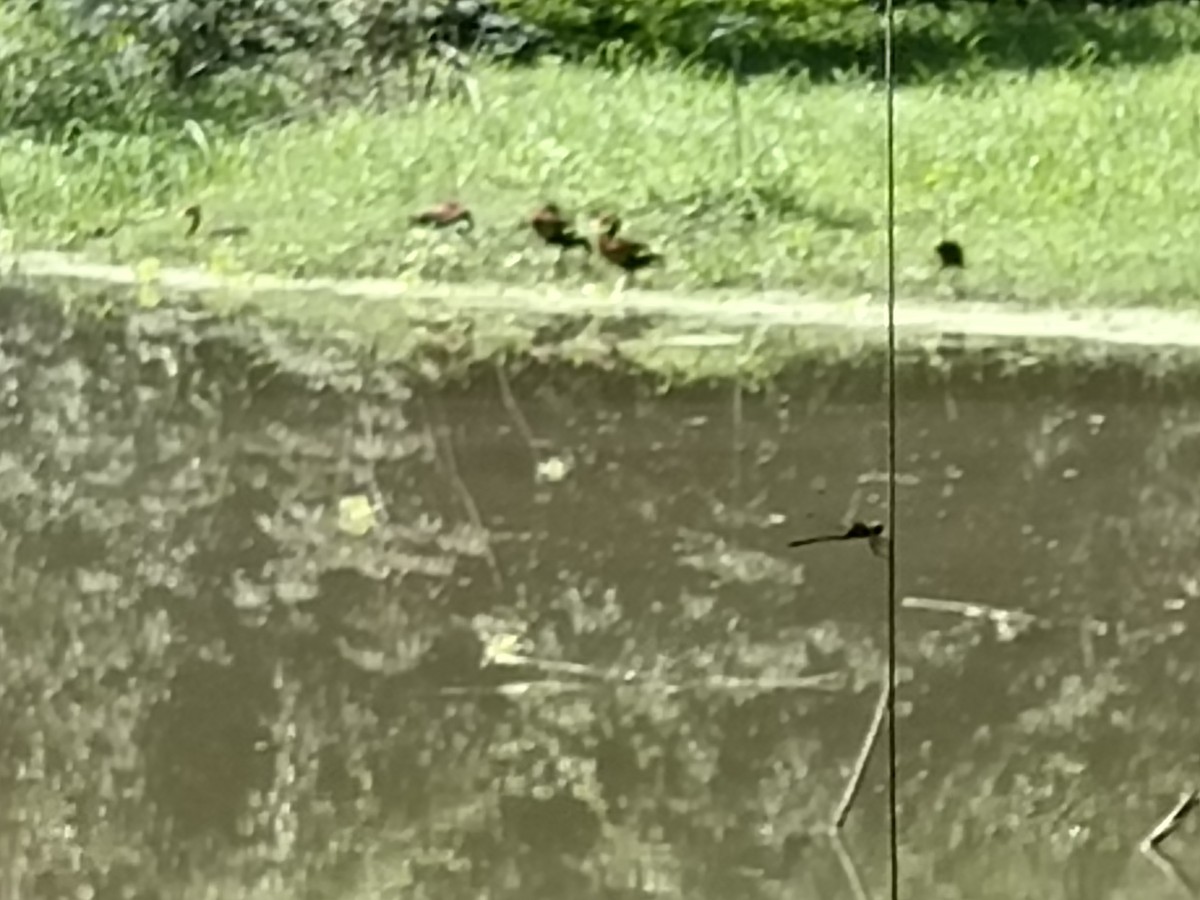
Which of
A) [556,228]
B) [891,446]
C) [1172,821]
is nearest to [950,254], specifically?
[891,446]

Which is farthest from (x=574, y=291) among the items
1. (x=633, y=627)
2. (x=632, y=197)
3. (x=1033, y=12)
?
(x=1033, y=12)

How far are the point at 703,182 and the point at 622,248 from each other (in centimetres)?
6

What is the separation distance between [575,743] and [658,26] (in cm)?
39

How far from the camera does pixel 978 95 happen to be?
0.83 m

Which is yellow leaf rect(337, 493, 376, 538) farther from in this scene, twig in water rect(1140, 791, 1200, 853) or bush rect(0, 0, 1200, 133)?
twig in water rect(1140, 791, 1200, 853)

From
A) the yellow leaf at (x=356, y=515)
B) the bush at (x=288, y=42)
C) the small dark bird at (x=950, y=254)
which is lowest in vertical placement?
the yellow leaf at (x=356, y=515)

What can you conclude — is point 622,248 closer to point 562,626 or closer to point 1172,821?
point 562,626

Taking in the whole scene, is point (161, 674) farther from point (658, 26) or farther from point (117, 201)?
point (658, 26)

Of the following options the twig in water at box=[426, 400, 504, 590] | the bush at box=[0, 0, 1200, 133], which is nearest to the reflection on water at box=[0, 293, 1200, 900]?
the twig in water at box=[426, 400, 504, 590]

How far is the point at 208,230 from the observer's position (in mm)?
860

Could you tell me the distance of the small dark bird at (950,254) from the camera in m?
0.83

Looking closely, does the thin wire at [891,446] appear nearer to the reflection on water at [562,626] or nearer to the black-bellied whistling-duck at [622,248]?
the reflection on water at [562,626]

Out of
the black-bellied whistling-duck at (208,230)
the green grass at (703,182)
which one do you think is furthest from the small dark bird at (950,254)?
the black-bellied whistling-duck at (208,230)

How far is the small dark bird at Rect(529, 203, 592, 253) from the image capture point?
33.5 inches
